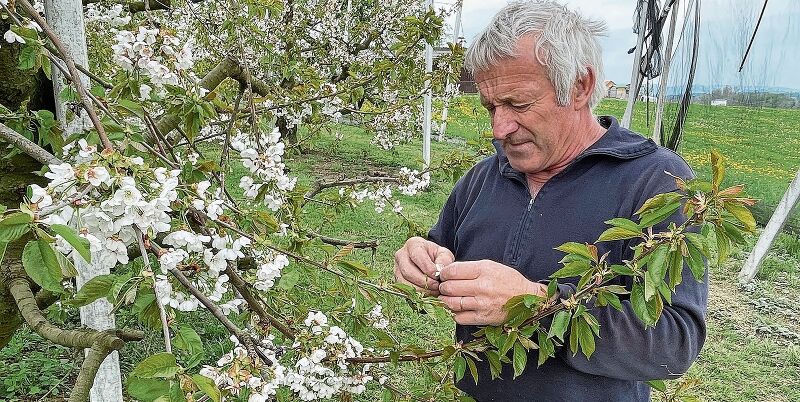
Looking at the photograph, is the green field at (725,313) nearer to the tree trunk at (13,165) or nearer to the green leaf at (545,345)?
the tree trunk at (13,165)

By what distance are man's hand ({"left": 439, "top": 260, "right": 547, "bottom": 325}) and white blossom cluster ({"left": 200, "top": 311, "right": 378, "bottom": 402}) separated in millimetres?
259

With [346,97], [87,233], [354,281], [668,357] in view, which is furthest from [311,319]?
[346,97]

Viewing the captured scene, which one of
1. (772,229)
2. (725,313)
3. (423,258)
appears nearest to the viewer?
(423,258)

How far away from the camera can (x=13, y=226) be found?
69 centimetres

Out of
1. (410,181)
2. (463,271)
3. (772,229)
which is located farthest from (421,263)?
(772,229)

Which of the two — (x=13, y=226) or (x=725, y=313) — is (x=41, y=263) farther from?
(x=725, y=313)

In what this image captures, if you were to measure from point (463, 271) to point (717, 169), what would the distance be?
52 cm

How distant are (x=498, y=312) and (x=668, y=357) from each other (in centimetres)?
36

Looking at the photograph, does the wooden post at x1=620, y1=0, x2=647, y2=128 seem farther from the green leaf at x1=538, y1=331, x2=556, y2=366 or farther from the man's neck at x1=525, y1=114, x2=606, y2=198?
the green leaf at x1=538, y1=331, x2=556, y2=366

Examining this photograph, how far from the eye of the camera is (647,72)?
5.82 m

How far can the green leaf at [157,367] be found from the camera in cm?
79

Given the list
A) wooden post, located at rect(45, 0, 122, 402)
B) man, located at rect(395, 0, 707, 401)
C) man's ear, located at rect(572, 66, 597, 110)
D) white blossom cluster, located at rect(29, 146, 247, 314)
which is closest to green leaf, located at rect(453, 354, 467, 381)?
man, located at rect(395, 0, 707, 401)

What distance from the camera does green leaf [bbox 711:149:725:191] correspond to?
90 cm

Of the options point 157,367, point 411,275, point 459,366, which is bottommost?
point 459,366
